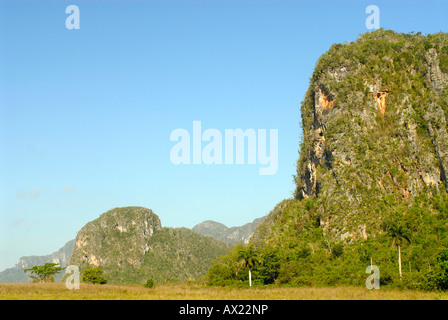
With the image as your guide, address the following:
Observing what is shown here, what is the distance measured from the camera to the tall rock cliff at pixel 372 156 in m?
91.6

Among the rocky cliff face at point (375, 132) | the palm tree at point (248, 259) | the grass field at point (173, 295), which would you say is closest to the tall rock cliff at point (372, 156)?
the rocky cliff face at point (375, 132)

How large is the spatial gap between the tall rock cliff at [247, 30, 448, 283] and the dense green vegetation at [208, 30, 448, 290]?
0.72 ft

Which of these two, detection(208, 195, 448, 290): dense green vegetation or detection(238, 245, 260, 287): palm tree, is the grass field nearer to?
detection(208, 195, 448, 290): dense green vegetation

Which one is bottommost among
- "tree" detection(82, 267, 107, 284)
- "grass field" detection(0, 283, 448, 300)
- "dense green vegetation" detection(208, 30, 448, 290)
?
"tree" detection(82, 267, 107, 284)

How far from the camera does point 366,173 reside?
325 ft

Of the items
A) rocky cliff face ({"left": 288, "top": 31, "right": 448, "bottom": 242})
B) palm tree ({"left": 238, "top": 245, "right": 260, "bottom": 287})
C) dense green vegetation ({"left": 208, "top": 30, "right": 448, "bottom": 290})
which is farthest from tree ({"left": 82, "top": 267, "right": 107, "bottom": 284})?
rocky cliff face ({"left": 288, "top": 31, "right": 448, "bottom": 242})

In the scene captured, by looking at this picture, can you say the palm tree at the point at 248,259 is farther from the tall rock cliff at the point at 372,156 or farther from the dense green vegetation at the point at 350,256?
the tall rock cliff at the point at 372,156

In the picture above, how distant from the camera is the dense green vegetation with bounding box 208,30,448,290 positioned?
85.5m

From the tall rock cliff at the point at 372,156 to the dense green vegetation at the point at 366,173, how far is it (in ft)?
0.72

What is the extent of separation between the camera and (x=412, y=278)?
6538cm

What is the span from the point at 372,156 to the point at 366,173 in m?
4.65

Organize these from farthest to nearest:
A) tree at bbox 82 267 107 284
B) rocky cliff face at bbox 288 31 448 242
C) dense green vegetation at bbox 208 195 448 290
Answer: tree at bbox 82 267 107 284 → rocky cliff face at bbox 288 31 448 242 → dense green vegetation at bbox 208 195 448 290

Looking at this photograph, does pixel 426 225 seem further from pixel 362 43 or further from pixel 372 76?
pixel 362 43

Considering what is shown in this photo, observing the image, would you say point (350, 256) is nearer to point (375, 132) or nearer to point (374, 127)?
point (375, 132)
